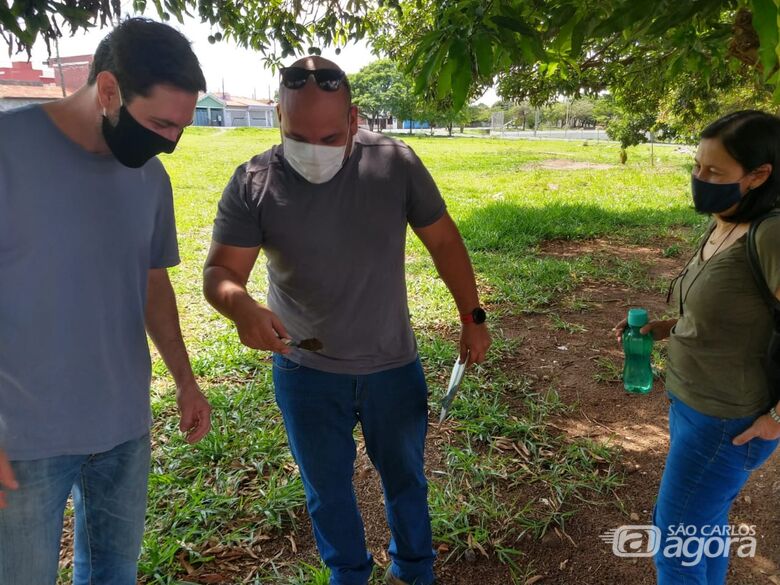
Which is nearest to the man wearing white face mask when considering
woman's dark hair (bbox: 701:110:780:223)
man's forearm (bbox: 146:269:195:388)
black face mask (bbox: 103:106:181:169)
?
man's forearm (bbox: 146:269:195:388)

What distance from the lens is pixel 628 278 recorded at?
5.99m

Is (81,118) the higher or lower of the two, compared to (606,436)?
higher

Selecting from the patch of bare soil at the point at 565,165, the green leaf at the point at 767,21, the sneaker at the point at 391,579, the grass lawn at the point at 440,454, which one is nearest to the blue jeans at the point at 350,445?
the sneaker at the point at 391,579

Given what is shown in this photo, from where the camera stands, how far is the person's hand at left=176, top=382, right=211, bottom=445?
5.64 feet

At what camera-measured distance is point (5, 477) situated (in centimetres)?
126

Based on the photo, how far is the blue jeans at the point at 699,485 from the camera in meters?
1.57

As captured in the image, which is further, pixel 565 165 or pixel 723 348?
pixel 565 165

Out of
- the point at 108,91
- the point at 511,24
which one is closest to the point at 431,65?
the point at 511,24

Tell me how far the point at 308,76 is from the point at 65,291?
2.88 feet

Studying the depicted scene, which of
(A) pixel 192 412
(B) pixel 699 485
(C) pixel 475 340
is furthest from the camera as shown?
(C) pixel 475 340

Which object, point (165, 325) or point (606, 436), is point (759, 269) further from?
point (606, 436)

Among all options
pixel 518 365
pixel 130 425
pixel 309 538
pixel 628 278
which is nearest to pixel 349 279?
pixel 130 425

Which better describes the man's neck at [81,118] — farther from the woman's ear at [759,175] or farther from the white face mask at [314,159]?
the woman's ear at [759,175]

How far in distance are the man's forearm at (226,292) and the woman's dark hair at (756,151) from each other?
54.1 inches
